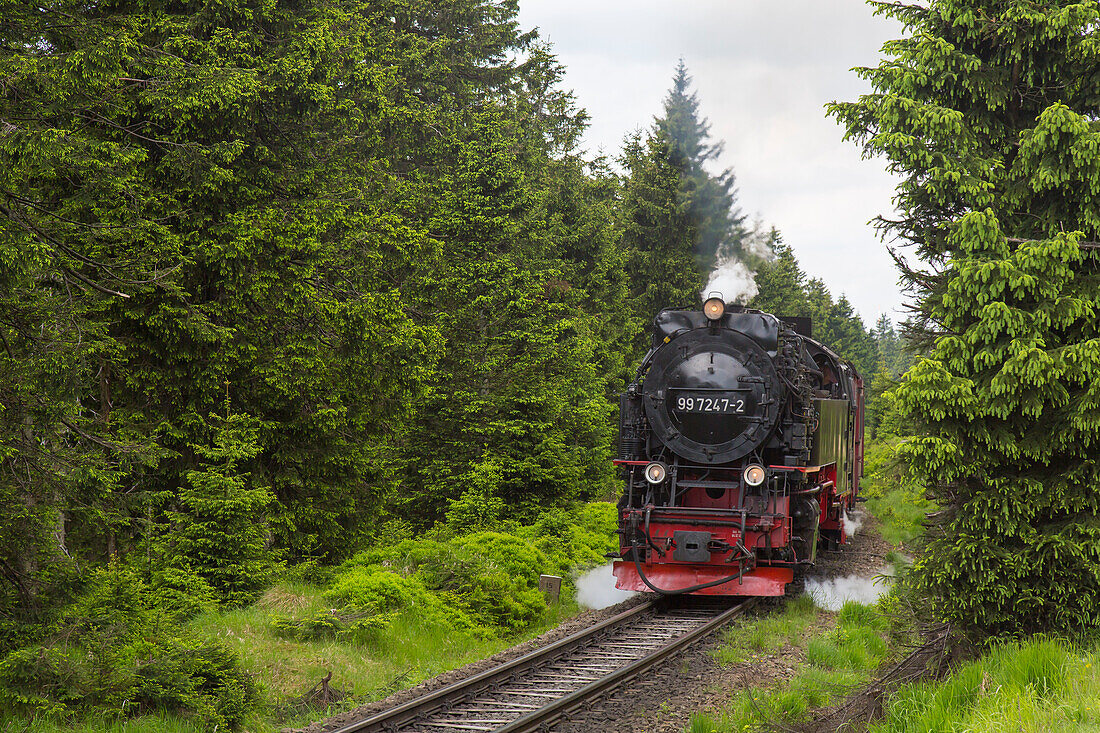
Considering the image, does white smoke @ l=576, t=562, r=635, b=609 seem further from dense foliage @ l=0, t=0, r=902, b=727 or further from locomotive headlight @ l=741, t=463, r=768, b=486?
locomotive headlight @ l=741, t=463, r=768, b=486

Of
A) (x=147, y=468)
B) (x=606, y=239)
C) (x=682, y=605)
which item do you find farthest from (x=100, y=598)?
(x=606, y=239)

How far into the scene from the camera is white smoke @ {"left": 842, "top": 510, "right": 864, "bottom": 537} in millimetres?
19222

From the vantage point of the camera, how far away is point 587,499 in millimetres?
22141

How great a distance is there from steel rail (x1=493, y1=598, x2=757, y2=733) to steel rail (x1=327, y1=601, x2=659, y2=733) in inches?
34.0

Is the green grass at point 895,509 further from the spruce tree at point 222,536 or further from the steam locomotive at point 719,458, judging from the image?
the spruce tree at point 222,536

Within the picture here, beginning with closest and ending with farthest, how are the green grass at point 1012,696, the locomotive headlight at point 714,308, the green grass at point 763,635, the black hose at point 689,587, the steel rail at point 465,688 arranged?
the green grass at point 1012,696 → the steel rail at point 465,688 → the green grass at point 763,635 → the black hose at point 689,587 → the locomotive headlight at point 714,308

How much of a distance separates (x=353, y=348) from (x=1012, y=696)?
32.3 ft

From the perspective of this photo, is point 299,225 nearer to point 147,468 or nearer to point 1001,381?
point 147,468

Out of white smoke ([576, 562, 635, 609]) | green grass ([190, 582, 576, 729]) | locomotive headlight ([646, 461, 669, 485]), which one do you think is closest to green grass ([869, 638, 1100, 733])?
green grass ([190, 582, 576, 729])

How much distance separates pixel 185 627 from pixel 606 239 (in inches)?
742

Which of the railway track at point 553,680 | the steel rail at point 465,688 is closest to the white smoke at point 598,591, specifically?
the railway track at point 553,680

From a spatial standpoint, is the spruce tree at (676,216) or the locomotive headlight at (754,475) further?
the spruce tree at (676,216)

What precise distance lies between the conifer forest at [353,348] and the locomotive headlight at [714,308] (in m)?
2.42

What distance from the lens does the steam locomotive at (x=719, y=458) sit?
11.0m
